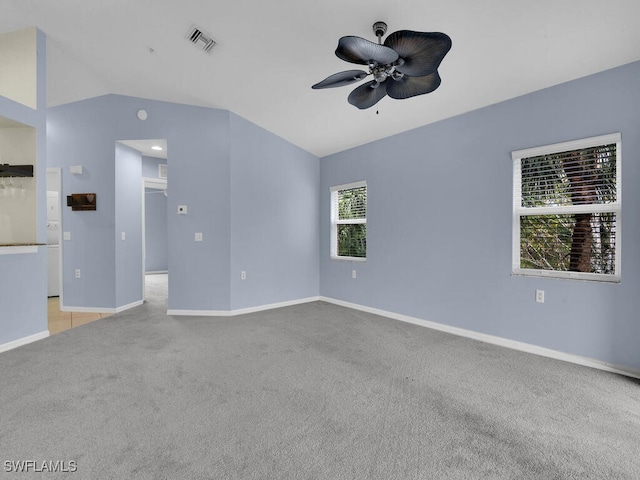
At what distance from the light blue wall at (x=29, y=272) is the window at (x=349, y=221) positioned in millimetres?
3724

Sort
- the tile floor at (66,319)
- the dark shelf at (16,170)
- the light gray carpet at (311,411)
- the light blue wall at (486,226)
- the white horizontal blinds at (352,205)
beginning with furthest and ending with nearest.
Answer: the white horizontal blinds at (352,205) < the tile floor at (66,319) < the dark shelf at (16,170) < the light blue wall at (486,226) < the light gray carpet at (311,411)

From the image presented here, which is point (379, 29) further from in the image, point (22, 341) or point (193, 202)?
point (22, 341)

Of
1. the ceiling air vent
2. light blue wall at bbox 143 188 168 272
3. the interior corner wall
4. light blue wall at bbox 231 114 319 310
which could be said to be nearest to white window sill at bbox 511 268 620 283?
light blue wall at bbox 231 114 319 310

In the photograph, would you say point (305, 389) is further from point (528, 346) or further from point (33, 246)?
point (33, 246)

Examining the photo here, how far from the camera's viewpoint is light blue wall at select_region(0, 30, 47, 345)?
3053 millimetres

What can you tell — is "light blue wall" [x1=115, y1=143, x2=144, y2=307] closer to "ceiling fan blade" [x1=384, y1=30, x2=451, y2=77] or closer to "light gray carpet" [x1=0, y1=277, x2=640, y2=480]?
"light gray carpet" [x1=0, y1=277, x2=640, y2=480]

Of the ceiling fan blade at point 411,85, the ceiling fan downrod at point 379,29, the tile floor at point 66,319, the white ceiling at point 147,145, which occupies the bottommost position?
the tile floor at point 66,319

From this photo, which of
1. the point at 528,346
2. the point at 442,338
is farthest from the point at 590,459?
the point at 442,338

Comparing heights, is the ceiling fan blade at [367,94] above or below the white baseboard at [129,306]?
above

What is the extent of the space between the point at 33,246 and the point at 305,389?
3.20 m

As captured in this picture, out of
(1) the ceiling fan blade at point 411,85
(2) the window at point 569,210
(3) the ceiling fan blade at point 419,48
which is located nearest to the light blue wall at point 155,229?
(1) the ceiling fan blade at point 411,85

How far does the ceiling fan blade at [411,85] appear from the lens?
7.18ft

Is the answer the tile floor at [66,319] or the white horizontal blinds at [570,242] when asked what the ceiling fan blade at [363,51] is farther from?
the tile floor at [66,319]

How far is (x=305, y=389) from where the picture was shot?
A: 229cm
